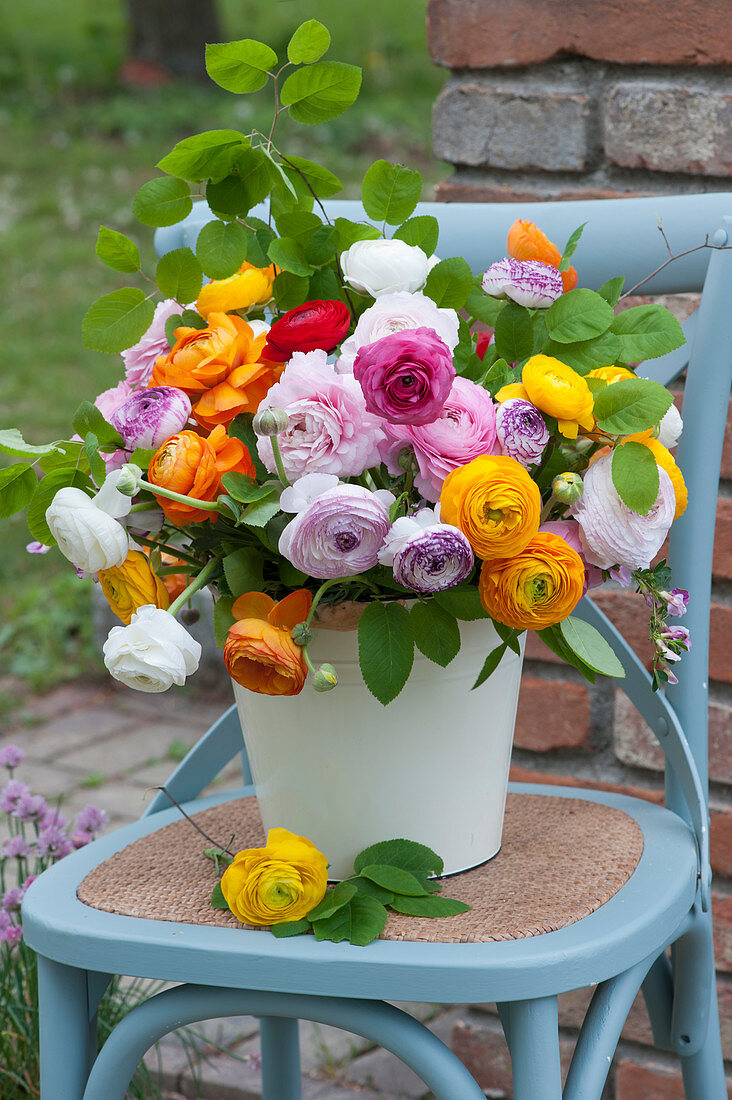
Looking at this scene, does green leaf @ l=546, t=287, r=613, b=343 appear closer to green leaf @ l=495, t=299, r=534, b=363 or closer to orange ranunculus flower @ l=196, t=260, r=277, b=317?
green leaf @ l=495, t=299, r=534, b=363

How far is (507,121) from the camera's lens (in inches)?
51.9

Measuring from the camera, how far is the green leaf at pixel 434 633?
0.81m

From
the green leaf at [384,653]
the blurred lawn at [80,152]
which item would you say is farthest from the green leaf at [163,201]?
Answer: the blurred lawn at [80,152]

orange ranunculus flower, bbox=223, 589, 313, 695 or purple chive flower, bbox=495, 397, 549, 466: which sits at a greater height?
purple chive flower, bbox=495, 397, 549, 466

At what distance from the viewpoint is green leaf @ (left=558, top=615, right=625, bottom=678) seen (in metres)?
0.80

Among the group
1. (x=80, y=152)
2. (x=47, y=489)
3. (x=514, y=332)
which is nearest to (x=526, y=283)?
(x=514, y=332)

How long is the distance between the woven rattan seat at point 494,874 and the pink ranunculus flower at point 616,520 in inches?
9.5

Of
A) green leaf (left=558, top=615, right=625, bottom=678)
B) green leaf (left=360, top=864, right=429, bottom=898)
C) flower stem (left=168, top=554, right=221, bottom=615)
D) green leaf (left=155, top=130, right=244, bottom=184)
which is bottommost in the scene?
green leaf (left=360, top=864, right=429, bottom=898)

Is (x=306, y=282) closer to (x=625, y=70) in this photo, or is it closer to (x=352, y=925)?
(x=352, y=925)

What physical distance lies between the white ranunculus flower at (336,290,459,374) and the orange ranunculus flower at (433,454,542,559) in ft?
0.32

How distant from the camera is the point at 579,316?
2.71ft

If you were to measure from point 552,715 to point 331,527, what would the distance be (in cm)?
71

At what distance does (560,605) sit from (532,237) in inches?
11.5

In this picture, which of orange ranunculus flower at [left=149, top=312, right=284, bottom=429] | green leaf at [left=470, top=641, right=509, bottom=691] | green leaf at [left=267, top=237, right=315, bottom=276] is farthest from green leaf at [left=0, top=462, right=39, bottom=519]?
green leaf at [left=470, top=641, right=509, bottom=691]
